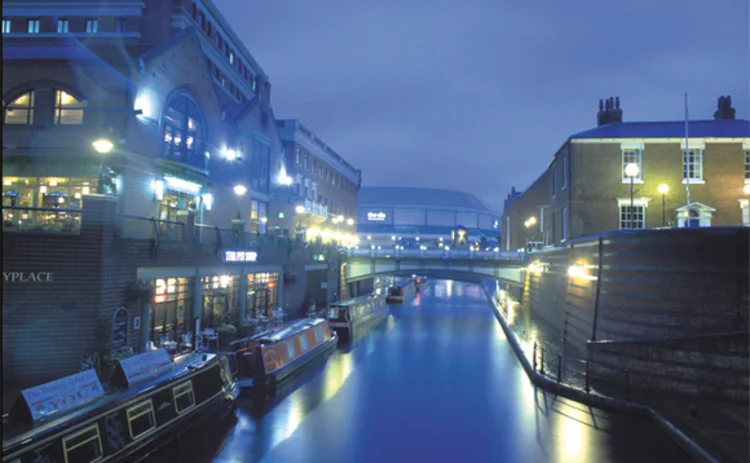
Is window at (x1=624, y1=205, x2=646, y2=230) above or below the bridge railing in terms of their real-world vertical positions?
above

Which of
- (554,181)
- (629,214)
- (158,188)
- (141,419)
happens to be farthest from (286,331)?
(554,181)

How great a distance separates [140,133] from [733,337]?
75.9ft

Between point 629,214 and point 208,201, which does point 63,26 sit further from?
point 629,214

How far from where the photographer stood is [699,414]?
48.0 ft

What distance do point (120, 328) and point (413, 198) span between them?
134497mm

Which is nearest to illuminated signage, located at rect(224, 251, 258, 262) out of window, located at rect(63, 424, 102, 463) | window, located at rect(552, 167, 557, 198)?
window, located at rect(63, 424, 102, 463)

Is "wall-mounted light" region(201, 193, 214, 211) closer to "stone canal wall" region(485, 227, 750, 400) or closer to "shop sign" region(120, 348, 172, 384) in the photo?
"shop sign" region(120, 348, 172, 384)

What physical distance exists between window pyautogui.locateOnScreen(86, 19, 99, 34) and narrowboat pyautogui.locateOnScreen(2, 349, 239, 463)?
30.0 meters

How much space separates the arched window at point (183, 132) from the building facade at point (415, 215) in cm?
9502

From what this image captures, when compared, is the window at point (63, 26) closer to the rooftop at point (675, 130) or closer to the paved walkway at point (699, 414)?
the rooftop at point (675, 130)

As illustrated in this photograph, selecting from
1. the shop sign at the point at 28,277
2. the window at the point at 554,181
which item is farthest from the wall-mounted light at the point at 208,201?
the window at the point at 554,181

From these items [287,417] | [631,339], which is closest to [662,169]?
[631,339]

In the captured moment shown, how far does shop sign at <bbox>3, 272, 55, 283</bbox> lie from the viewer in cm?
1614

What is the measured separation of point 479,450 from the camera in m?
14.5
